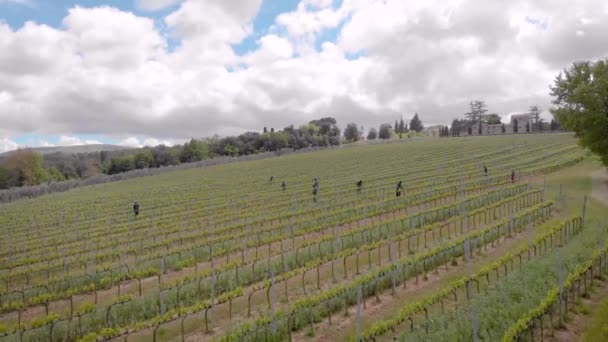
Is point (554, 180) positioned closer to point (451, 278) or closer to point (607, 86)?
point (607, 86)

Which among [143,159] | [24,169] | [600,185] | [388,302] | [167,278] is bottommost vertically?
[167,278]

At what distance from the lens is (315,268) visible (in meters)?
15.7

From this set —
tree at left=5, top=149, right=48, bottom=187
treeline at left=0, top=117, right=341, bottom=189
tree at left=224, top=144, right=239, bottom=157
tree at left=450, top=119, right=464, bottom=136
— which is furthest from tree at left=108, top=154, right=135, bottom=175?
tree at left=450, top=119, right=464, bottom=136

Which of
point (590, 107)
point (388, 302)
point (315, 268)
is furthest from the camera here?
point (590, 107)

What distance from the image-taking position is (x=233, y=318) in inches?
462

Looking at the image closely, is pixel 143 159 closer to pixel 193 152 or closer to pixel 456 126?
pixel 193 152

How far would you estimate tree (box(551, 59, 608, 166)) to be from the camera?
28.0m

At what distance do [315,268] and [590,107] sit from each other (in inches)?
942

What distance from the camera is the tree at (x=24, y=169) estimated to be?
9631 cm

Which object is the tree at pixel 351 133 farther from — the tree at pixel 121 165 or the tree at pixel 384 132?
the tree at pixel 121 165

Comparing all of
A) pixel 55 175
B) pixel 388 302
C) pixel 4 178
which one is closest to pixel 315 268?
pixel 388 302

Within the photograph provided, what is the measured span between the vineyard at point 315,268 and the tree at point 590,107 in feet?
11.8

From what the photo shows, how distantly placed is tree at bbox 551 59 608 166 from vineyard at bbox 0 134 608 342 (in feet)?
11.8

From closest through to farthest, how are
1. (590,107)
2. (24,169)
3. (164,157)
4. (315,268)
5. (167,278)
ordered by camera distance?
(315,268) < (167,278) < (590,107) < (24,169) < (164,157)
